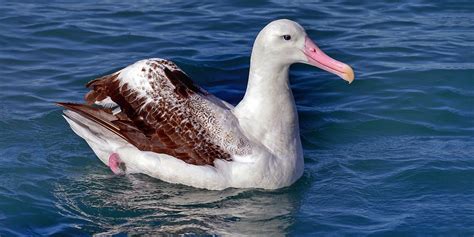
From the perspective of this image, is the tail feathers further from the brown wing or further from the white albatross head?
the white albatross head

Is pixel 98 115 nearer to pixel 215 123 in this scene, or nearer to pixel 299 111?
pixel 215 123

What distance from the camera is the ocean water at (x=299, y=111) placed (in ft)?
29.9

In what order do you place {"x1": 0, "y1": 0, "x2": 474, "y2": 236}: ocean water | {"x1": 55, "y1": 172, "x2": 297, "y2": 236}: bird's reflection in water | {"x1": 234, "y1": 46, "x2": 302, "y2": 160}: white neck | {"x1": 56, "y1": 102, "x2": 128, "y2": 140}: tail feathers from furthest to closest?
1. {"x1": 56, "y1": 102, "x2": 128, "y2": 140}: tail feathers
2. {"x1": 234, "y1": 46, "x2": 302, "y2": 160}: white neck
3. {"x1": 0, "y1": 0, "x2": 474, "y2": 236}: ocean water
4. {"x1": 55, "y1": 172, "x2": 297, "y2": 236}: bird's reflection in water

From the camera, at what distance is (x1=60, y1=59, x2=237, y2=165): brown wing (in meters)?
9.52

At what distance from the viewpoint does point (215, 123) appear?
9547 millimetres

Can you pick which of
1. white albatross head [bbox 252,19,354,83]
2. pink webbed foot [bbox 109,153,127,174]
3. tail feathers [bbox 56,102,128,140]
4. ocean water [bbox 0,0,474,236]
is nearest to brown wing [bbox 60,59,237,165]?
tail feathers [bbox 56,102,128,140]

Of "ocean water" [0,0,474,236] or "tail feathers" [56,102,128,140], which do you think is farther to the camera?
"tail feathers" [56,102,128,140]

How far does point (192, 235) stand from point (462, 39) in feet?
20.7

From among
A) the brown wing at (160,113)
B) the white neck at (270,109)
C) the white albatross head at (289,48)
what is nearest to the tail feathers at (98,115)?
the brown wing at (160,113)

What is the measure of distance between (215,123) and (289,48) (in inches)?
37.2

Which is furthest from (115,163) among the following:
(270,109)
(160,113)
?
(270,109)

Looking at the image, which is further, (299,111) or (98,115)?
(299,111)

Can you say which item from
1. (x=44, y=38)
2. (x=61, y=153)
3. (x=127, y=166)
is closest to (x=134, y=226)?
(x=127, y=166)

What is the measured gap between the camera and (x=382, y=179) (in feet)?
32.3
